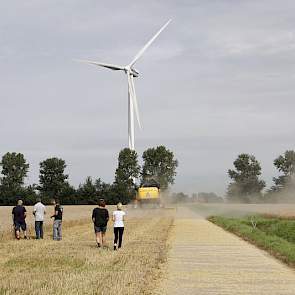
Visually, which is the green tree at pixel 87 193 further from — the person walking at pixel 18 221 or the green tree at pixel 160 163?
the person walking at pixel 18 221

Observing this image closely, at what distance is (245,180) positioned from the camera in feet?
501

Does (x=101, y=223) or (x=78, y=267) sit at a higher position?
(x=101, y=223)

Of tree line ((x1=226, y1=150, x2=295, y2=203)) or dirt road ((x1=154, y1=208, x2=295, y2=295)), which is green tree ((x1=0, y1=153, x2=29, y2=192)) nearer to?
tree line ((x1=226, y1=150, x2=295, y2=203))

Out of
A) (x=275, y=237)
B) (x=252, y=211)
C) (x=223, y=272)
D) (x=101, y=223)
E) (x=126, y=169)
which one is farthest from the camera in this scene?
(x=126, y=169)

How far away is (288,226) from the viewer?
123 ft

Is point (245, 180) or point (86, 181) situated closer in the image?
point (86, 181)

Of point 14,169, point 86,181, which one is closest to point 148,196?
point 86,181

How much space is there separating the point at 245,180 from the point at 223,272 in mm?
138258

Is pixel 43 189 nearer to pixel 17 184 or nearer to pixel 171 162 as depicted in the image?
pixel 17 184

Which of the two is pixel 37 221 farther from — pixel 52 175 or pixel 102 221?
pixel 52 175

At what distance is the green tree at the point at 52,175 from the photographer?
A: 419 feet

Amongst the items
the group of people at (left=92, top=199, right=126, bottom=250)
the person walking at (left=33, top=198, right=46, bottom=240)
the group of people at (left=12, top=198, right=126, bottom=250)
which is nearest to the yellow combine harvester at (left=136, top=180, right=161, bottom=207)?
the person walking at (left=33, top=198, right=46, bottom=240)

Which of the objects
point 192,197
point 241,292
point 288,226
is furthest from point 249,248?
point 192,197

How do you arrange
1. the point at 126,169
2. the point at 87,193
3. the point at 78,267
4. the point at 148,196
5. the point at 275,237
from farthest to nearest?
the point at 126,169
the point at 87,193
the point at 148,196
the point at 275,237
the point at 78,267
